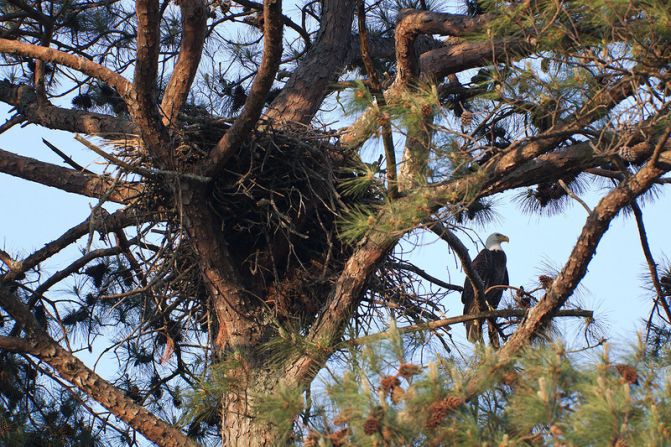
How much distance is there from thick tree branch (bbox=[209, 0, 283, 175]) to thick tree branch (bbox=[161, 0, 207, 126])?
0.32 metres

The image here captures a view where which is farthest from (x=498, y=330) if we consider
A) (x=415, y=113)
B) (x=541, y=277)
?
(x=415, y=113)

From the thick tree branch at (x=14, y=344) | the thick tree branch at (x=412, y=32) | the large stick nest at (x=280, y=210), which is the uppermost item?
the thick tree branch at (x=412, y=32)

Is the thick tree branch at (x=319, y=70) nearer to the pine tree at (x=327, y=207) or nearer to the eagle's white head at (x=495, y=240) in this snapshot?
the pine tree at (x=327, y=207)

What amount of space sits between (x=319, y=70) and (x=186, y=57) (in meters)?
1.19

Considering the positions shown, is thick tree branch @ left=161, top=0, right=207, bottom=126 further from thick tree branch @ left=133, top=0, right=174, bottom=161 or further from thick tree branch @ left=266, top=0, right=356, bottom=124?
thick tree branch @ left=266, top=0, right=356, bottom=124

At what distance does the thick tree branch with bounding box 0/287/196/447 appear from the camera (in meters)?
4.20

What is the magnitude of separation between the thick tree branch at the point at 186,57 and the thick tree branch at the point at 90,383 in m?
1.02

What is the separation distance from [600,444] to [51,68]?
15.0ft

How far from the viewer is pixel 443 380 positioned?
3.04 m

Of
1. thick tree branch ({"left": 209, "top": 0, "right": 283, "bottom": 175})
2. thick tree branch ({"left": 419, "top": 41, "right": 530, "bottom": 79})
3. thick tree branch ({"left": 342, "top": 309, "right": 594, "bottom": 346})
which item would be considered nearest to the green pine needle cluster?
thick tree branch ({"left": 342, "top": 309, "right": 594, "bottom": 346})

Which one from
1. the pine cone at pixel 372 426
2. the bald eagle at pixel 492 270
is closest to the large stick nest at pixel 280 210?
the pine cone at pixel 372 426

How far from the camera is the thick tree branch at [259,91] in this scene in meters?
3.70

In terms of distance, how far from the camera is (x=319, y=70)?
5500 millimetres

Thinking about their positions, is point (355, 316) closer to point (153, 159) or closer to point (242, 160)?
point (242, 160)
